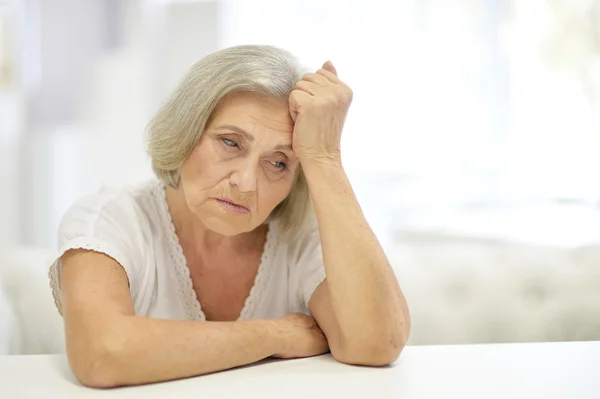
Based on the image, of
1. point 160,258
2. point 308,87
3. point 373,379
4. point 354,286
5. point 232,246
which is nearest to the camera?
point 373,379

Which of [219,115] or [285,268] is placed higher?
[219,115]

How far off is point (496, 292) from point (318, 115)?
114 cm

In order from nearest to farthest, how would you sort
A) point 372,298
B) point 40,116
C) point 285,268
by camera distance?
point 372,298 < point 285,268 < point 40,116

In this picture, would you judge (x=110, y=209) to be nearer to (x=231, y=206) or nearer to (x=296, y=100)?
(x=231, y=206)

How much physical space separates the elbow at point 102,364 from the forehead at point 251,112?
0.55 metres

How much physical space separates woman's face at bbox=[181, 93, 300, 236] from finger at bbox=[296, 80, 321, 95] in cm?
5

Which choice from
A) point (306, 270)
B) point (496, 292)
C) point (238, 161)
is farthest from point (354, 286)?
point (496, 292)

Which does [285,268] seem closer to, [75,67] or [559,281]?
[559,281]

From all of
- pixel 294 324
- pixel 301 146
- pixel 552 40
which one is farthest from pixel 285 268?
pixel 552 40

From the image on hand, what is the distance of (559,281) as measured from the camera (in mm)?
2318

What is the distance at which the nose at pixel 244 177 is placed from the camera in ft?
4.79

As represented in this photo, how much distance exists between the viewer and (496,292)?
230cm

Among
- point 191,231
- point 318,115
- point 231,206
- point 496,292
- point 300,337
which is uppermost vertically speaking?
point 318,115

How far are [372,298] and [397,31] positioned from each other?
177cm
